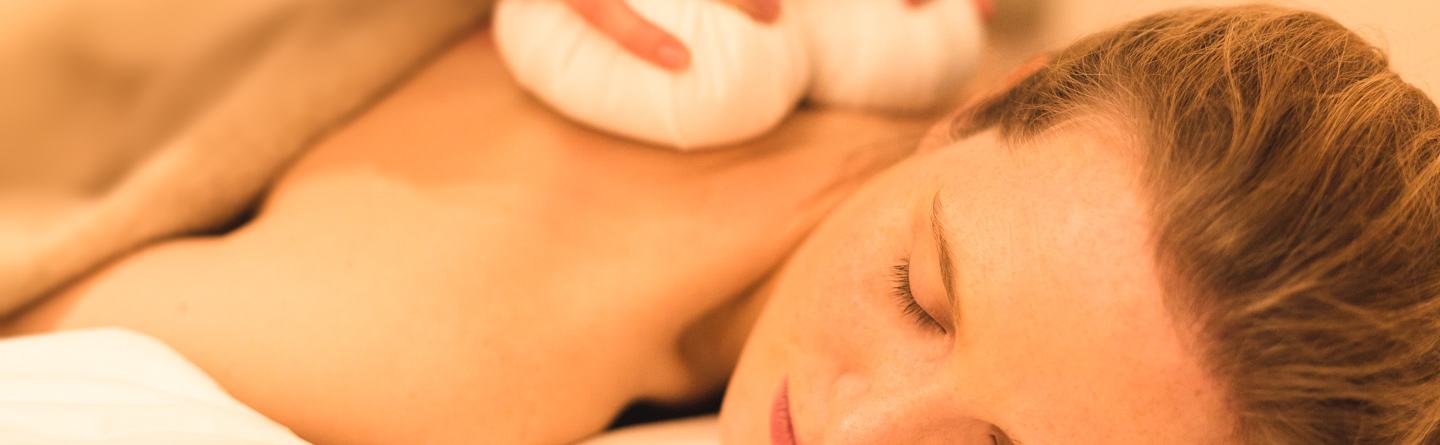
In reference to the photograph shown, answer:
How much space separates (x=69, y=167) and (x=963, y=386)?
2.79 feet

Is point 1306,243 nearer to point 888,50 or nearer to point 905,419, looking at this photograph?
point 905,419

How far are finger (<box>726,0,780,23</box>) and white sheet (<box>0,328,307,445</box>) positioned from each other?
1.60 ft

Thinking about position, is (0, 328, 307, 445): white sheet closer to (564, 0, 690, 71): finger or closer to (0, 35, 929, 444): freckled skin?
(0, 35, 929, 444): freckled skin

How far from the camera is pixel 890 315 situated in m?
0.70

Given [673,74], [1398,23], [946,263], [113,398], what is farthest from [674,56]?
[1398,23]

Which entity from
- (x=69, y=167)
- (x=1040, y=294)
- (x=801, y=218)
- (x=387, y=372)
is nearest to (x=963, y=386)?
(x=1040, y=294)

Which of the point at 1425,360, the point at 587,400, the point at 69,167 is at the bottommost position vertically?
the point at 587,400

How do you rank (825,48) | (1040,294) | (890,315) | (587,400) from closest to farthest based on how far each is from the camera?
1. (1040,294)
2. (890,315)
3. (587,400)
4. (825,48)

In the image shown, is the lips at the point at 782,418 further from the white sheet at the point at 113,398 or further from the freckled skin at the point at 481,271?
the white sheet at the point at 113,398

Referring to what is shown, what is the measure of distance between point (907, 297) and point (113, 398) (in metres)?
0.52

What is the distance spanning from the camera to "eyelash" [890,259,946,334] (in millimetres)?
675

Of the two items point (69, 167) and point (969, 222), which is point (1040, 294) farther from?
point (69, 167)

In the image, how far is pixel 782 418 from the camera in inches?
29.5

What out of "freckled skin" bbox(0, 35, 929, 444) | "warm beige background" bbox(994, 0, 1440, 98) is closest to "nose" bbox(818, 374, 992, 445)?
"freckled skin" bbox(0, 35, 929, 444)
